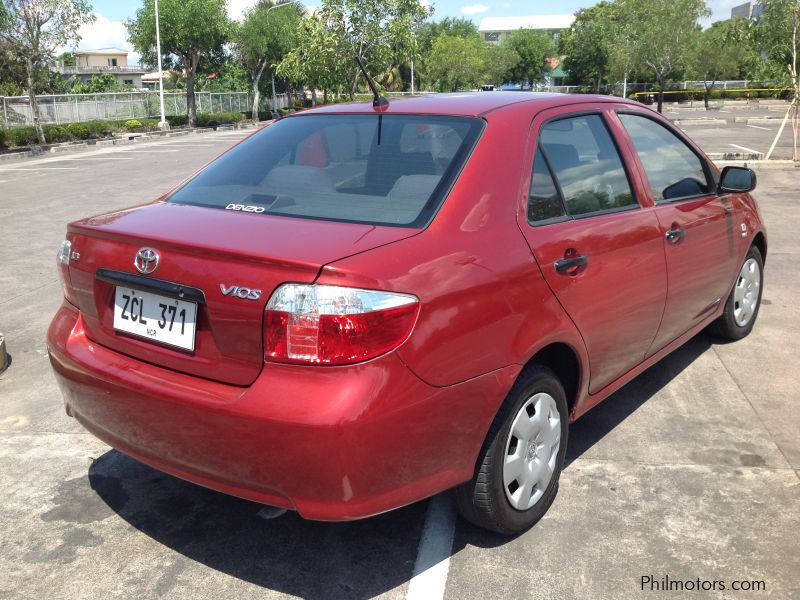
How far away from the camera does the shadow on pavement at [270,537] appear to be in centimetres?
287

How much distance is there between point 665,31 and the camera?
132 ft

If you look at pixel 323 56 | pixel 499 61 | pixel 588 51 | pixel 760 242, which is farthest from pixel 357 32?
pixel 499 61

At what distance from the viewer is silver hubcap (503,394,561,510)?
2949 millimetres

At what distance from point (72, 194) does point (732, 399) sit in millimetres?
12705

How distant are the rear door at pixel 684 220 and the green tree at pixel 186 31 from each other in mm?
42787

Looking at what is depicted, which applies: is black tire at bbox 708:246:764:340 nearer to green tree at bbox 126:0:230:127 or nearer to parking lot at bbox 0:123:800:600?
parking lot at bbox 0:123:800:600

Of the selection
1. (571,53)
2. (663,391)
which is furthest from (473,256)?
(571,53)

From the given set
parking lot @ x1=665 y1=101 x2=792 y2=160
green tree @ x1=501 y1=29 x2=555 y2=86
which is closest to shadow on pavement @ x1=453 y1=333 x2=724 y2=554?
parking lot @ x1=665 y1=101 x2=792 y2=160

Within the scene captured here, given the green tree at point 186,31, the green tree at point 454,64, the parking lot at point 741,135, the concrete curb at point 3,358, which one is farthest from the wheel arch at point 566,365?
the green tree at point 454,64

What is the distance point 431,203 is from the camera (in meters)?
2.79

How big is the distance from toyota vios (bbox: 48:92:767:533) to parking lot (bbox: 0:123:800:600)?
0.27m

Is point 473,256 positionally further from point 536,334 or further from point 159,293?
point 159,293

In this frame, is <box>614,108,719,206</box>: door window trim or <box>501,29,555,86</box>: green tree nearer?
<box>614,108,719,206</box>: door window trim

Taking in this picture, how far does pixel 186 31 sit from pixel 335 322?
44.9 m
